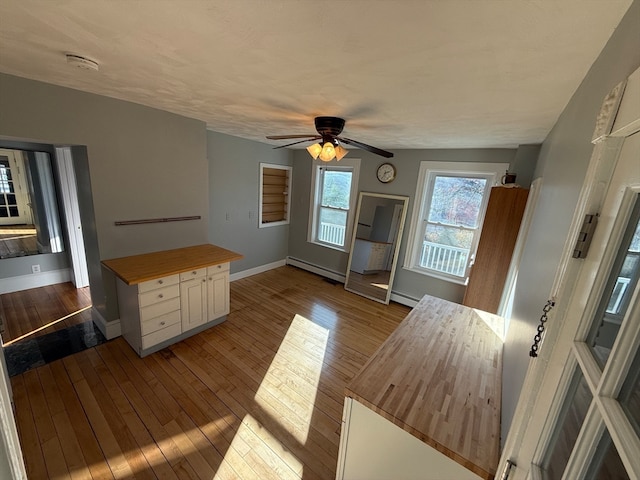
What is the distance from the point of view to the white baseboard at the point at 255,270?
4.40 metres

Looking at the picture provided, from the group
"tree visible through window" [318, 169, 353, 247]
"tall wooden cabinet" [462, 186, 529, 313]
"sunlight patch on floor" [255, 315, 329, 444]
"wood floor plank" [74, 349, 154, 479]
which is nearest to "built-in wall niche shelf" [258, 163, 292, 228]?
"tree visible through window" [318, 169, 353, 247]

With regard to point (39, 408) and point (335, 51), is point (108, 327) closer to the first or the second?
point (39, 408)

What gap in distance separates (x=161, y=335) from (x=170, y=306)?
294 millimetres

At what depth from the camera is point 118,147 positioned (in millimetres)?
2488

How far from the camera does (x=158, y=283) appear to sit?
2432 millimetres

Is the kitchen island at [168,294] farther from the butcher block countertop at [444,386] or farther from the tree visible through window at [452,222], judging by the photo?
the tree visible through window at [452,222]

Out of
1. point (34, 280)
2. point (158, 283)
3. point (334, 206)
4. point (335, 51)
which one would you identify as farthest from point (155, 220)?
point (334, 206)

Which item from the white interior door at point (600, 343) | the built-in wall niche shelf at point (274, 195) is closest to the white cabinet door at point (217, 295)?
the built-in wall niche shelf at point (274, 195)

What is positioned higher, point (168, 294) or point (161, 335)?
point (168, 294)

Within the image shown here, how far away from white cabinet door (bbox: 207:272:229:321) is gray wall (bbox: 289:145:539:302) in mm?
2168

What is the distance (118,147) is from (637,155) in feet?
10.9

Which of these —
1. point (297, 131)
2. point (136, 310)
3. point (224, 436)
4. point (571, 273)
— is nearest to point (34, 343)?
point (136, 310)

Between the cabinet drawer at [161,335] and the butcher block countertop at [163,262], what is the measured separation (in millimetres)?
600

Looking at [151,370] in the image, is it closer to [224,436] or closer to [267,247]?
[224,436]
